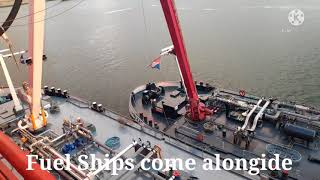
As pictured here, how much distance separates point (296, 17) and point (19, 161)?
63.2 meters

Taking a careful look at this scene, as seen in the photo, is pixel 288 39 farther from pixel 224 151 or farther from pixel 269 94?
pixel 224 151

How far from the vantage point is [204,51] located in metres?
45.0

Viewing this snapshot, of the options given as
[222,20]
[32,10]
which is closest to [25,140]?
[32,10]

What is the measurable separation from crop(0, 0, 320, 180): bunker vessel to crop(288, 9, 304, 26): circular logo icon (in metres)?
37.7

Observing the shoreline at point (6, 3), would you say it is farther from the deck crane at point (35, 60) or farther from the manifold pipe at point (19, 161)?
the manifold pipe at point (19, 161)

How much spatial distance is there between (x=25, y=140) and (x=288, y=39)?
143ft

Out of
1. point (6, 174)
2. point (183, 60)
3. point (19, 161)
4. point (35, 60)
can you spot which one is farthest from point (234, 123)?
point (19, 161)

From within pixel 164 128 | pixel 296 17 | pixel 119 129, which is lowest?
pixel 164 128

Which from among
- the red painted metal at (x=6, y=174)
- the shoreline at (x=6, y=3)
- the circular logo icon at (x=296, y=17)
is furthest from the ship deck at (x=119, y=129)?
the shoreline at (x=6, y=3)

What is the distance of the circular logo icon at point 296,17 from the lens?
2081 inches

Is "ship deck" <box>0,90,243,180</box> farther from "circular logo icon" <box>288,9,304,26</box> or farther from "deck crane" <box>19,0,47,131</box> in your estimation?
"circular logo icon" <box>288,9,304,26</box>

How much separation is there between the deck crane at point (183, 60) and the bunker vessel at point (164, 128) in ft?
0.22

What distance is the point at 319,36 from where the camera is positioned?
45.1 m

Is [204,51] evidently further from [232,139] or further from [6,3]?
[6,3]
